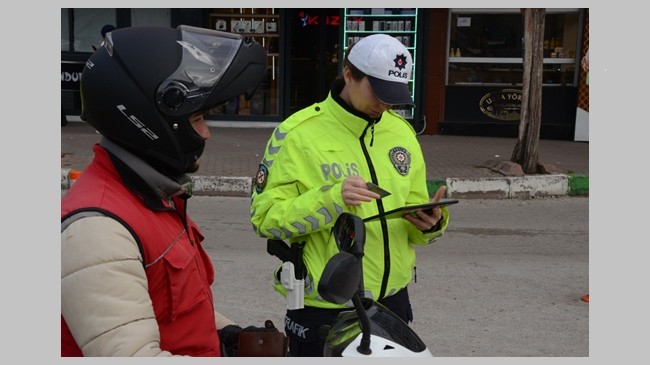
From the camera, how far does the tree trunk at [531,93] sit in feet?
31.8

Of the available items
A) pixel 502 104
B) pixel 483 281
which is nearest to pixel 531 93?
pixel 502 104

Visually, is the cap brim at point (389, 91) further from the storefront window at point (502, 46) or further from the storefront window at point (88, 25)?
the storefront window at point (88, 25)

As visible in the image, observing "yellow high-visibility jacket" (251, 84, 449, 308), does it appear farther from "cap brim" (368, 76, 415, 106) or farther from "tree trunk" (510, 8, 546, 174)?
"tree trunk" (510, 8, 546, 174)

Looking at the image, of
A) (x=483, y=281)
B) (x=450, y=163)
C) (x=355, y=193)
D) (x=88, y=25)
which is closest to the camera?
(x=355, y=193)

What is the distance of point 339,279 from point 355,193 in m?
0.85

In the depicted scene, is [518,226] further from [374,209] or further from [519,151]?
[374,209]

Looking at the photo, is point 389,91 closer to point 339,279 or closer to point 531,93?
point 339,279

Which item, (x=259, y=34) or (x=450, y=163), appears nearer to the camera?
(x=450, y=163)

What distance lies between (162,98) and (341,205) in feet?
2.87

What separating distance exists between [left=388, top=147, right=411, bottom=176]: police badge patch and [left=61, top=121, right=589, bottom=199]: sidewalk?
6.55 metres

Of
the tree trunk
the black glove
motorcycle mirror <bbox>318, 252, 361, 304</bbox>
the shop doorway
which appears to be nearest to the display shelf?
the shop doorway

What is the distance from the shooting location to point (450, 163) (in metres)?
10.7

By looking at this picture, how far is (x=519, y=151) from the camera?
10.1 m

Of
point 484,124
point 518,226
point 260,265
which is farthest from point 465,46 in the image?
point 260,265
